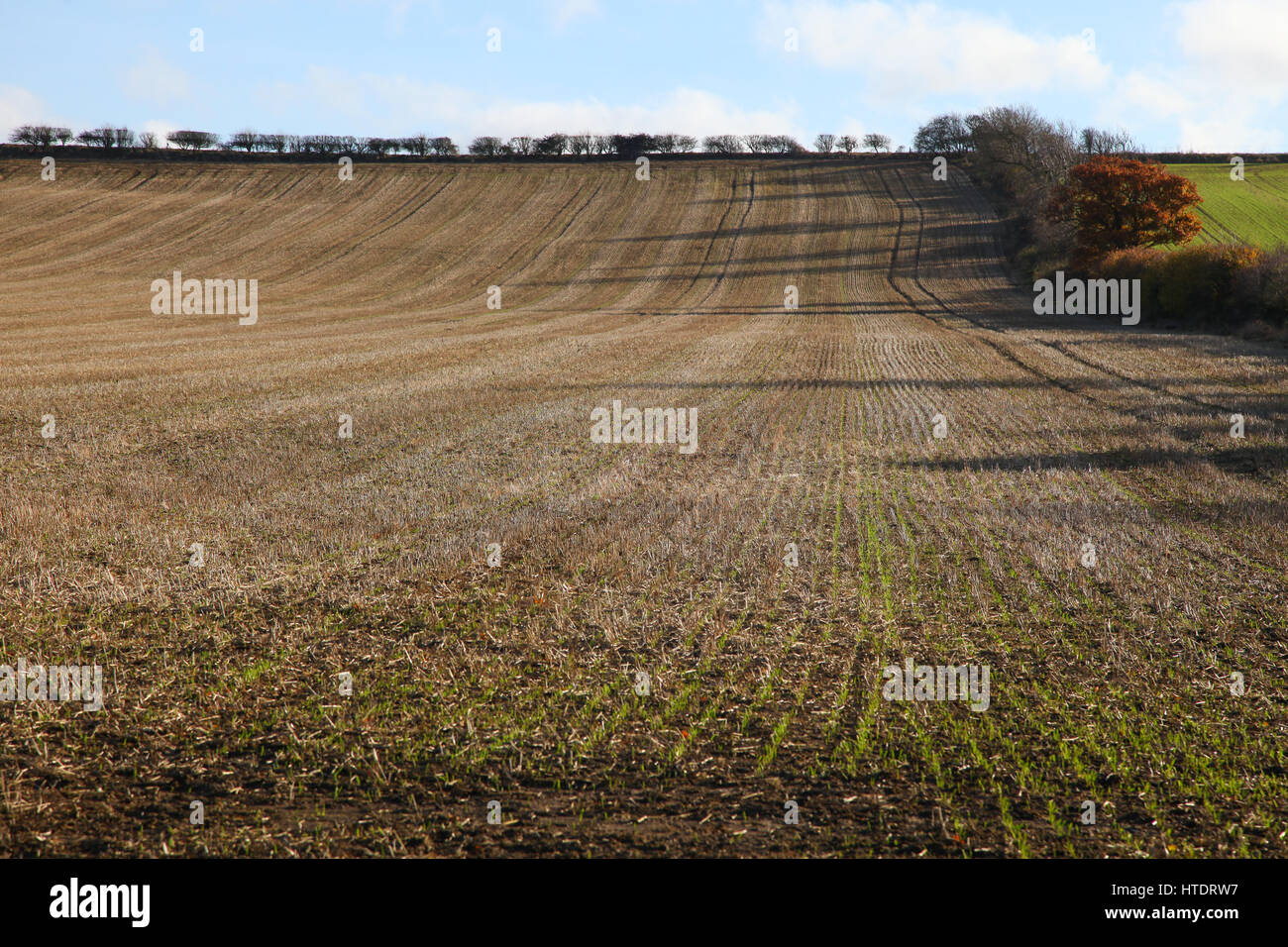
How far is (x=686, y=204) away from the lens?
83750 mm

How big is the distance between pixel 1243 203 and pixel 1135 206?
91.5 feet

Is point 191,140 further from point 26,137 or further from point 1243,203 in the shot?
point 1243,203

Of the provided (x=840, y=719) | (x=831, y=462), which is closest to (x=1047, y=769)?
(x=840, y=719)

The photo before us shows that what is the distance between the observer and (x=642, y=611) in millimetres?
8078

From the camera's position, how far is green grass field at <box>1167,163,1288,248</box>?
64000mm

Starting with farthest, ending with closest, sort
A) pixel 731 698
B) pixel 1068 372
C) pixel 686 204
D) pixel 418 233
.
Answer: pixel 686 204, pixel 418 233, pixel 1068 372, pixel 731 698

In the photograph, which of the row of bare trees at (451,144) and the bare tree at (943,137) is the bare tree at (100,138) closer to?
the row of bare trees at (451,144)

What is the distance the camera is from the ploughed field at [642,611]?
5.03m

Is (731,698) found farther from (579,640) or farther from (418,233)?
(418,233)

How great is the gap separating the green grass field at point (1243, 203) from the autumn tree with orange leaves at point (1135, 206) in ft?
16.9

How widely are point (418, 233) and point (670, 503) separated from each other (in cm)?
6789

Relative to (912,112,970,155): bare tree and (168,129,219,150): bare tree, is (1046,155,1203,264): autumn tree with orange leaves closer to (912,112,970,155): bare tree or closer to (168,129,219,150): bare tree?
(912,112,970,155): bare tree
